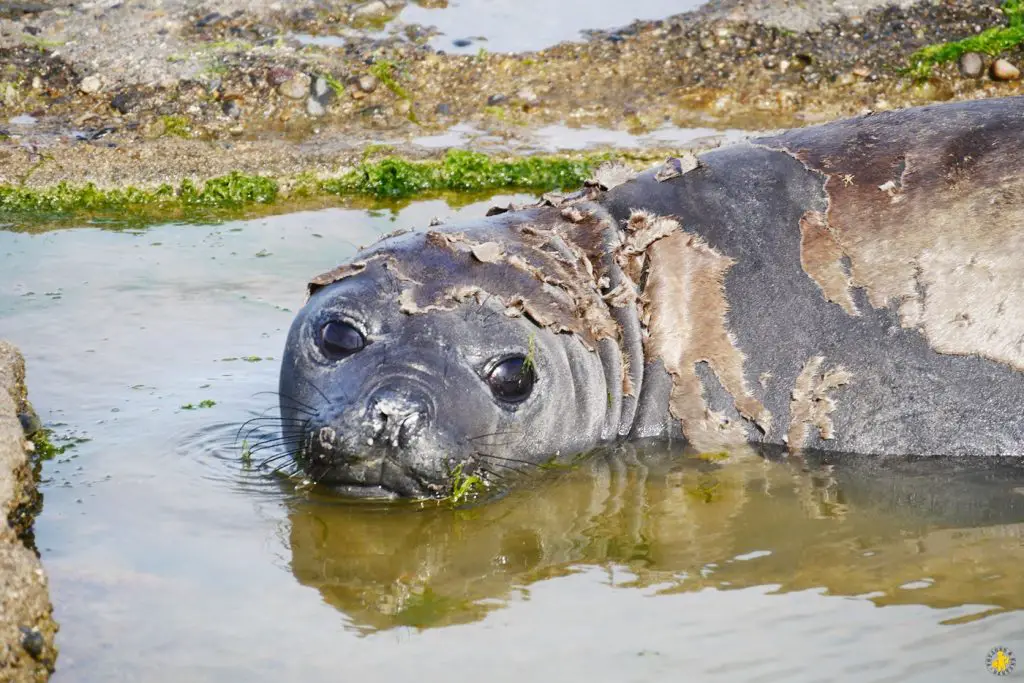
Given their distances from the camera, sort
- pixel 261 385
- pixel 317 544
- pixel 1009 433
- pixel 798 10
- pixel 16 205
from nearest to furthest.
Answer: pixel 317 544
pixel 1009 433
pixel 261 385
pixel 16 205
pixel 798 10

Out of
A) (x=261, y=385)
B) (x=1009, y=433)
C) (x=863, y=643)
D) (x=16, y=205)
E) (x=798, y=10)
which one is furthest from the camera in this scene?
(x=798, y=10)

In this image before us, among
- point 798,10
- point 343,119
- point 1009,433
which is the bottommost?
point 1009,433

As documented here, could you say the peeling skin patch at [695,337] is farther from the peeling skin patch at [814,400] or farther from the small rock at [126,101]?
the small rock at [126,101]

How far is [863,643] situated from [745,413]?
151cm

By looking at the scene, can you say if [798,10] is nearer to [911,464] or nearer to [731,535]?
[911,464]

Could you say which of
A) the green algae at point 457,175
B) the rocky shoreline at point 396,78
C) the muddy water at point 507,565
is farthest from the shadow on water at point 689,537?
the rocky shoreline at point 396,78

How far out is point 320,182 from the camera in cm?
859

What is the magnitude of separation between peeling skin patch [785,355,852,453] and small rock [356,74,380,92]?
18.3 feet

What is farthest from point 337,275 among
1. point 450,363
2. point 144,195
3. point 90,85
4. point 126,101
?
point 90,85

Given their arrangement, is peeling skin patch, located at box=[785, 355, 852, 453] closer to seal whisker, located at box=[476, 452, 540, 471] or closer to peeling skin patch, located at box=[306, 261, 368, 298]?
seal whisker, located at box=[476, 452, 540, 471]

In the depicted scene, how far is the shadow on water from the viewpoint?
3902mm

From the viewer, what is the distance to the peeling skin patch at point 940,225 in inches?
189

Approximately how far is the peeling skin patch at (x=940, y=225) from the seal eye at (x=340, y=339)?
1.69 m

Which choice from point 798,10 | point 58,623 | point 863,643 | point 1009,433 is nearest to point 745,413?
point 1009,433
